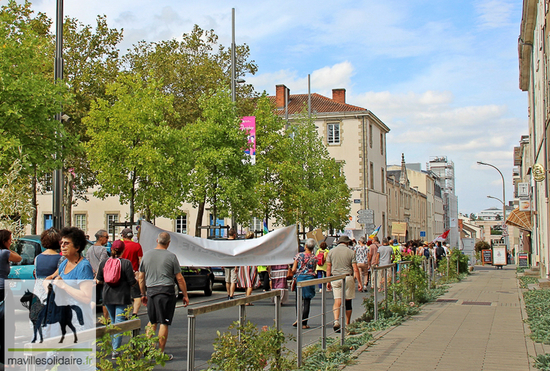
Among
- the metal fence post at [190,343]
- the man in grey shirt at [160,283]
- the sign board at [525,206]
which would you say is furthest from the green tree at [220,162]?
the metal fence post at [190,343]

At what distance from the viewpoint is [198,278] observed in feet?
59.0

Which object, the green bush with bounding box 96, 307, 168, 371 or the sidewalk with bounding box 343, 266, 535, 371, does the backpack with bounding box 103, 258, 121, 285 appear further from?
the green bush with bounding box 96, 307, 168, 371

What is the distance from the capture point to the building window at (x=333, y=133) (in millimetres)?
58156

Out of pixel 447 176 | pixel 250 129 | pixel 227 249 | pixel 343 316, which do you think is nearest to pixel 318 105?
pixel 250 129

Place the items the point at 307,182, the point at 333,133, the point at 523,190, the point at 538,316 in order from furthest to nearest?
the point at 333,133, the point at 307,182, the point at 523,190, the point at 538,316

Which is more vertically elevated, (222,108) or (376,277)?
(222,108)

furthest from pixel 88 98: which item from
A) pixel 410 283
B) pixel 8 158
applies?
pixel 410 283

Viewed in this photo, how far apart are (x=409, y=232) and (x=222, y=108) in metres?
58.7

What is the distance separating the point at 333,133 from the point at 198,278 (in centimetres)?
4170

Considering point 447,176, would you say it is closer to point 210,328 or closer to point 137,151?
point 137,151

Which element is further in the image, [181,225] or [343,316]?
[181,225]

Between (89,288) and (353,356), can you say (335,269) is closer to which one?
(353,356)

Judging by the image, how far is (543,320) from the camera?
11445mm

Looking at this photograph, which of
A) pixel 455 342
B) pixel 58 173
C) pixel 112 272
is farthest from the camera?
pixel 58 173
